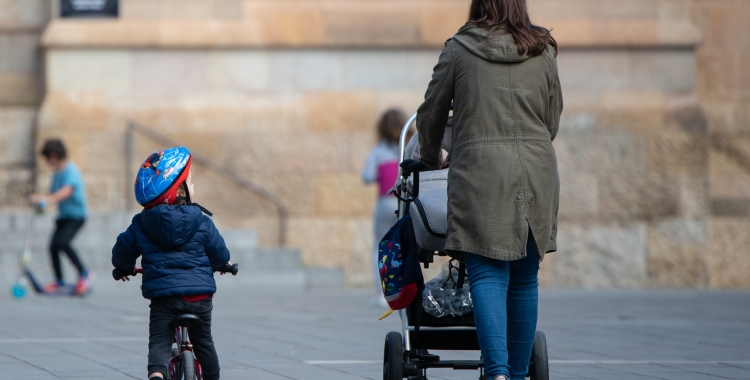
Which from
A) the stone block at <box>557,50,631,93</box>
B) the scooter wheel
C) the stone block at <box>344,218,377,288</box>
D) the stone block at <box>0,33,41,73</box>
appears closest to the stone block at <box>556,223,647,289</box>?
the stone block at <box>557,50,631,93</box>

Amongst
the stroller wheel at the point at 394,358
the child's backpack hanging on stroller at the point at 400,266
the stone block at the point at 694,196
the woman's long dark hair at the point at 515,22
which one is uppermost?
the woman's long dark hair at the point at 515,22

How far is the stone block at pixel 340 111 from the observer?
14.0 m

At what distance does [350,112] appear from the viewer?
1406cm

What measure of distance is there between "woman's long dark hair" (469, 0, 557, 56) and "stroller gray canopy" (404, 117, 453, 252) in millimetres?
506

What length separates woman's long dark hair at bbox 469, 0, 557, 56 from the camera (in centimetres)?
A: 437

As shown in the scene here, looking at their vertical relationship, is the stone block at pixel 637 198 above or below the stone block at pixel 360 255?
above

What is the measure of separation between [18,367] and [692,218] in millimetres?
9765

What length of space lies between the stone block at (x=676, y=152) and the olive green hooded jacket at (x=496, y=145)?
9.90m

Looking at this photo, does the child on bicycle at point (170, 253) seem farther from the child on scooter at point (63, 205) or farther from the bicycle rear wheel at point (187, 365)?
the child on scooter at point (63, 205)

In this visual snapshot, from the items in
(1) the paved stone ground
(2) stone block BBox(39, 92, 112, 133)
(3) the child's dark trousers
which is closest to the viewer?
(3) the child's dark trousers

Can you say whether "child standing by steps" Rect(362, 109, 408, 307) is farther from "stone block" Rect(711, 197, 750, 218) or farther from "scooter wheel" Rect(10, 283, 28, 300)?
"stone block" Rect(711, 197, 750, 218)

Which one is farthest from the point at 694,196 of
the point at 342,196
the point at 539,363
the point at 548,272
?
the point at 539,363

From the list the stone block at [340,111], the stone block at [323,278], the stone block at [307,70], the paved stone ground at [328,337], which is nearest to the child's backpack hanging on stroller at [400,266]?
the paved stone ground at [328,337]

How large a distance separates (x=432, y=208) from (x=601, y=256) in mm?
9590
